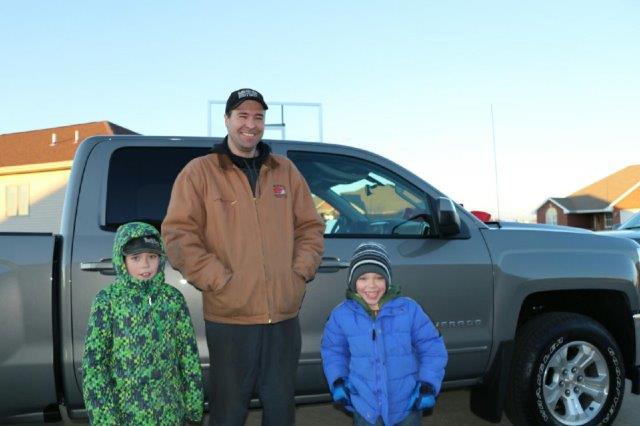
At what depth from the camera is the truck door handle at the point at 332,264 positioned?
11.0 feet

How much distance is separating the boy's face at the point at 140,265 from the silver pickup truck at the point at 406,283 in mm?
609

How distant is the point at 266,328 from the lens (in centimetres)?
271

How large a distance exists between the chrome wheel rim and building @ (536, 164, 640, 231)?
126ft

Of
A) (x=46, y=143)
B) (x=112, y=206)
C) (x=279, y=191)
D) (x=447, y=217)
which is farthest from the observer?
(x=46, y=143)

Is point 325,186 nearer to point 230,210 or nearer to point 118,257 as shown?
point 230,210

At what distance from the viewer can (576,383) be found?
3.95 m

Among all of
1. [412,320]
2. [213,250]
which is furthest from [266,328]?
[412,320]

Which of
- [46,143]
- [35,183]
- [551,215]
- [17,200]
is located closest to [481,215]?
[35,183]

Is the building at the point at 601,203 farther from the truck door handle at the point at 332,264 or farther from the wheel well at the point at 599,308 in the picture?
the truck door handle at the point at 332,264

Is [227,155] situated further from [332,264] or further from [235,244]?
[332,264]

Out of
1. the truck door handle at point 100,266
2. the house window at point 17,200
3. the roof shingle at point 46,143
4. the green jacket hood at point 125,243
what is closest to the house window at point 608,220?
the roof shingle at point 46,143

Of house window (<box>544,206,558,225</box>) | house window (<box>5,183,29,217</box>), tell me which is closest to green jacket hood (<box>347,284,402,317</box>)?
house window (<box>5,183,29,217</box>)

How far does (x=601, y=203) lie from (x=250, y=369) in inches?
1696

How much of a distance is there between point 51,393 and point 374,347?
161 cm
